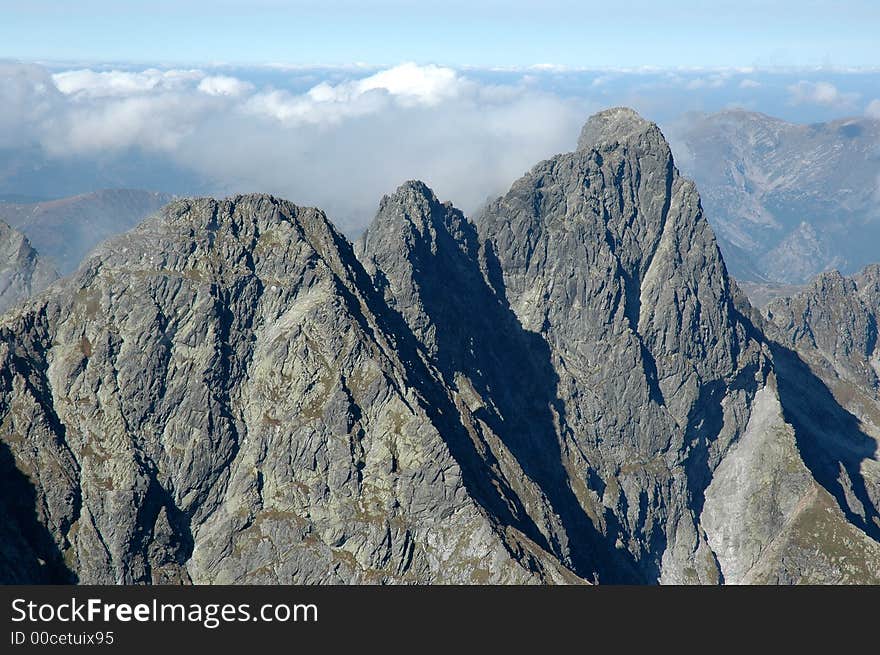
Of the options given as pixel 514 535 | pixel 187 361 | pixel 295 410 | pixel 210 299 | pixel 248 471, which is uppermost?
pixel 210 299

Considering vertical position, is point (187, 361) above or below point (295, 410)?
above

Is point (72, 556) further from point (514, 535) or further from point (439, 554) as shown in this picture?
point (514, 535)

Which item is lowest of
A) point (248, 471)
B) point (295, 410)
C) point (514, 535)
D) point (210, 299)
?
point (514, 535)

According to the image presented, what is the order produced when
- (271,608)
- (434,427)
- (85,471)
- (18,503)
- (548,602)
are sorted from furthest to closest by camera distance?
1. (434,427)
2. (85,471)
3. (18,503)
4. (548,602)
5. (271,608)

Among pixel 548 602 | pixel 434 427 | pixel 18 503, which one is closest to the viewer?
pixel 548 602

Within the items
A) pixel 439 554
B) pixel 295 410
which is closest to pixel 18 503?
pixel 295 410

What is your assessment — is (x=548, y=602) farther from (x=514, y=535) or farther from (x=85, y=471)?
(x=85, y=471)

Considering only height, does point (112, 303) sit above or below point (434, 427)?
above

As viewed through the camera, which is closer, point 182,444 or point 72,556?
point 72,556

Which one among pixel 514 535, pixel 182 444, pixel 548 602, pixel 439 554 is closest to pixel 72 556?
pixel 182 444
